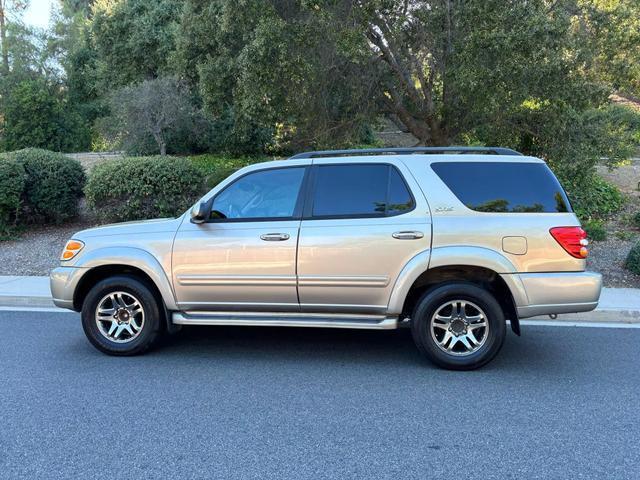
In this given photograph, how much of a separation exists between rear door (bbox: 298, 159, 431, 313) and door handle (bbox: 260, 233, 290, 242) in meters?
0.16

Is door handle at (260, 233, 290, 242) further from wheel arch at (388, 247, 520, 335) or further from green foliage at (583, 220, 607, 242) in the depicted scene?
green foliage at (583, 220, 607, 242)

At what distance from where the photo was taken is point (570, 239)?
5094mm

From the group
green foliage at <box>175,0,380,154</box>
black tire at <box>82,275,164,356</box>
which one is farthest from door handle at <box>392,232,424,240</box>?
green foliage at <box>175,0,380,154</box>

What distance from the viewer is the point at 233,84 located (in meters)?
11.3

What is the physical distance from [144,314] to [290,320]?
1445 millimetres

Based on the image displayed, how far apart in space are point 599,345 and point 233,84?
8072 mm

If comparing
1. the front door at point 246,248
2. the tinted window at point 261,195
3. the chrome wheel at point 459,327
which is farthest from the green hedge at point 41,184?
the chrome wheel at point 459,327

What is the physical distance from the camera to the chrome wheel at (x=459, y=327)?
5.23 metres

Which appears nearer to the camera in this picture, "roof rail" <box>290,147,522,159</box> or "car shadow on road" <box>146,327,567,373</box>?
"roof rail" <box>290,147,522,159</box>

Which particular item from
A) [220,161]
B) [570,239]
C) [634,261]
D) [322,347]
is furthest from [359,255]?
[220,161]

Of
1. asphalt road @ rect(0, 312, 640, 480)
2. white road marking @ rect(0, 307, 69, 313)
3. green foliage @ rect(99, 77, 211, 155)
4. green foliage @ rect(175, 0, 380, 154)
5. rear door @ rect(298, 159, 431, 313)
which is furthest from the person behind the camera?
green foliage @ rect(99, 77, 211, 155)

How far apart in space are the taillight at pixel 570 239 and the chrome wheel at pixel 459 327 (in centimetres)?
93

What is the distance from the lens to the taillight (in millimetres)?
5086

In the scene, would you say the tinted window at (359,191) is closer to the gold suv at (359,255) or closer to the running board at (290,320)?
the gold suv at (359,255)
